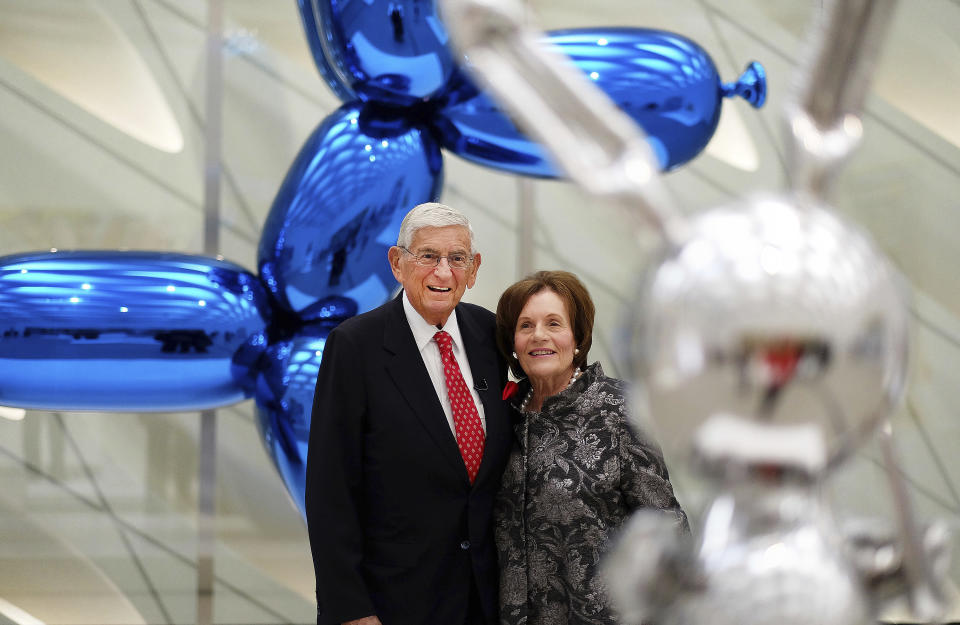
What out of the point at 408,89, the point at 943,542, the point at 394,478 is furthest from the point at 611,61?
the point at 943,542

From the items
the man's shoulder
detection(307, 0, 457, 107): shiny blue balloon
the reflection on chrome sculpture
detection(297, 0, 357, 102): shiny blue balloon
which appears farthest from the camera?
detection(297, 0, 357, 102): shiny blue balloon

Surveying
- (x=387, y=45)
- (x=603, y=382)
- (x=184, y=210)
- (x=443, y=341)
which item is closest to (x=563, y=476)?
(x=603, y=382)

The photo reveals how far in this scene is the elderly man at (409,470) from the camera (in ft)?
4.93

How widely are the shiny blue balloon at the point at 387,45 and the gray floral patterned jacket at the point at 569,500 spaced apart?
733 millimetres

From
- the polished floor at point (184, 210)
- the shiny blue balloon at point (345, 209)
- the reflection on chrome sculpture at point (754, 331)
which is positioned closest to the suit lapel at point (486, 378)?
the shiny blue balloon at point (345, 209)

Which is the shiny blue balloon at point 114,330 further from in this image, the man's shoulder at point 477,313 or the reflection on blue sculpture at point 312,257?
the man's shoulder at point 477,313

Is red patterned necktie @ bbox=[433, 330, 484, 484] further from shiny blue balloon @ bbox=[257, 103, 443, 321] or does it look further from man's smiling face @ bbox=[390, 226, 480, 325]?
shiny blue balloon @ bbox=[257, 103, 443, 321]

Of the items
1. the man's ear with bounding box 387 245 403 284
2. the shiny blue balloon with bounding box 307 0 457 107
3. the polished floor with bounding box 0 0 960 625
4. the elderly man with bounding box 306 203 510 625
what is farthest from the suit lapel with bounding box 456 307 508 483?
the polished floor with bounding box 0 0 960 625

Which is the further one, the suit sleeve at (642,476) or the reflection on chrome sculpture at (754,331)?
the suit sleeve at (642,476)

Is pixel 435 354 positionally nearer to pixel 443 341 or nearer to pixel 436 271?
pixel 443 341

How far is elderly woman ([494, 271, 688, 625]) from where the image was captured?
1.46m

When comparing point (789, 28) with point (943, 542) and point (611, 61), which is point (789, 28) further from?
point (943, 542)

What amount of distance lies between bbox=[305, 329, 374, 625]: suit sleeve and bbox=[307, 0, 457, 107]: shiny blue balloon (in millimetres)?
626

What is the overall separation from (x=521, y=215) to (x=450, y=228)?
2044 mm
